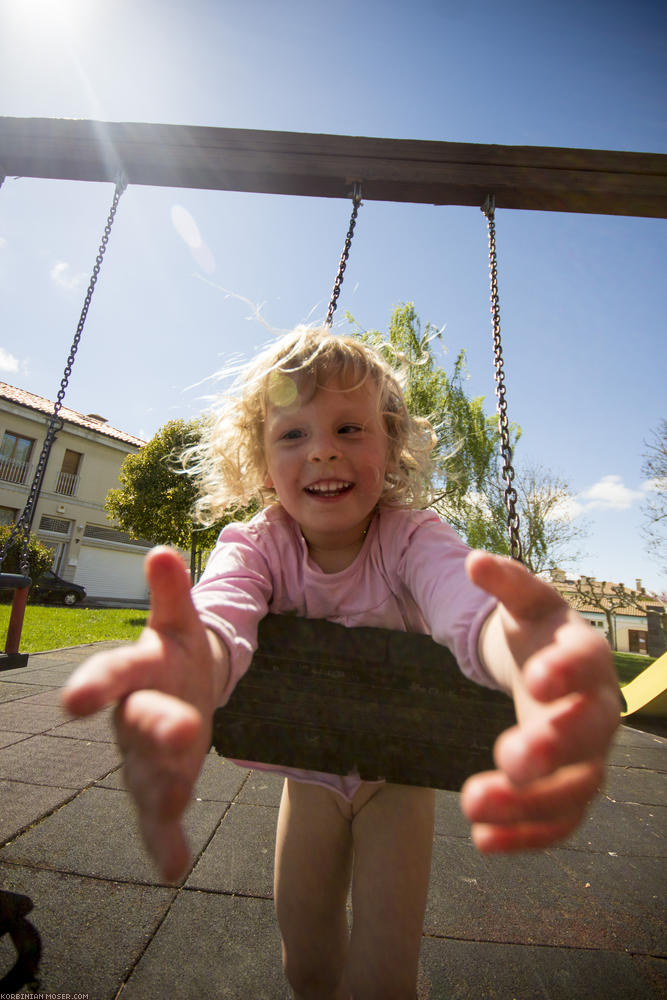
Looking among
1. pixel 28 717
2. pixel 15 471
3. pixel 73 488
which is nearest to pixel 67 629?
pixel 28 717

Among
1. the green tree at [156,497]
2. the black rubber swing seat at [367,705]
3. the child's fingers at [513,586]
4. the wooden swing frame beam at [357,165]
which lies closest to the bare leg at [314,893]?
the black rubber swing seat at [367,705]

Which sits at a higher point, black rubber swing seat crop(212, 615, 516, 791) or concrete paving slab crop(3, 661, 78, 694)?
black rubber swing seat crop(212, 615, 516, 791)

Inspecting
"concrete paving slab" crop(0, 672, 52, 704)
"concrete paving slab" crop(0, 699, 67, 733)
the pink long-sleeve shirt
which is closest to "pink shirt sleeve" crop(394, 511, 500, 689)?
the pink long-sleeve shirt

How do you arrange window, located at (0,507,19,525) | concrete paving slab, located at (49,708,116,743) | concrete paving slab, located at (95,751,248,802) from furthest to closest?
window, located at (0,507,19,525)
concrete paving slab, located at (49,708,116,743)
concrete paving slab, located at (95,751,248,802)

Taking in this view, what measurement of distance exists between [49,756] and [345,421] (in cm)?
312

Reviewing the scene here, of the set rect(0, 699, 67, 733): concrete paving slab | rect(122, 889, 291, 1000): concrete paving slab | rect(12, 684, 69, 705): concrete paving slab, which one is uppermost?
rect(12, 684, 69, 705): concrete paving slab

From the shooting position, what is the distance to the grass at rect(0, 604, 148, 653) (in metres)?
7.59

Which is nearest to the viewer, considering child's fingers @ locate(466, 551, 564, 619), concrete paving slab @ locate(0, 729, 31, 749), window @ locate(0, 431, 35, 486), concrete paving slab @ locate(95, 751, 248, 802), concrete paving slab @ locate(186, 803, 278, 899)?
child's fingers @ locate(466, 551, 564, 619)

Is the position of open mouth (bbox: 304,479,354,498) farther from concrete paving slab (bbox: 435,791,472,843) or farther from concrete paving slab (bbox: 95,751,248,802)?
concrete paving slab (bbox: 435,791,472,843)

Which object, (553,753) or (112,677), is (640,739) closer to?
(553,753)

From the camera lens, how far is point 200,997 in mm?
1440

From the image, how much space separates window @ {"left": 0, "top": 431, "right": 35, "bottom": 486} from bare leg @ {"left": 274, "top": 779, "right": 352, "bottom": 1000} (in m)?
20.2

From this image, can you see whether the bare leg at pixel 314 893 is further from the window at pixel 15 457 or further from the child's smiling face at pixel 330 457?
the window at pixel 15 457

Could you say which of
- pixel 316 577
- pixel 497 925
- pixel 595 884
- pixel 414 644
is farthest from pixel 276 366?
pixel 595 884
